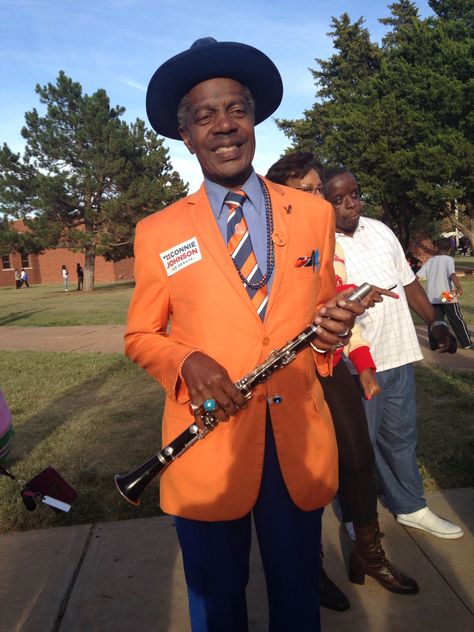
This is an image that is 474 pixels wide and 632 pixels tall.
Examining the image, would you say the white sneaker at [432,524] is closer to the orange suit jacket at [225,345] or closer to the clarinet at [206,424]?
the orange suit jacket at [225,345]

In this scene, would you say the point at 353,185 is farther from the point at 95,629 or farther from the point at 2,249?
the point at 2,249

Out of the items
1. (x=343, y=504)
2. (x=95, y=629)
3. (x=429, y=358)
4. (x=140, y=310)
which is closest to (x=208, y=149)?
(x=140, y=310)

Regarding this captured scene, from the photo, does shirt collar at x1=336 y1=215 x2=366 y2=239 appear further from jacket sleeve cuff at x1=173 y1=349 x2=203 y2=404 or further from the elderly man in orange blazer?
jacket sleeve cuff at x1=173 y1=349 x2=203 y2=404

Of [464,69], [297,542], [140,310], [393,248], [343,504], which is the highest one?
[464,69]

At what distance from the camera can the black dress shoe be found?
2938 millimetres

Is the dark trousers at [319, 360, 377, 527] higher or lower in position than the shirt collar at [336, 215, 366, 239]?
lower

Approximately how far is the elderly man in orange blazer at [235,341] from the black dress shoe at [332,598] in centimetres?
98

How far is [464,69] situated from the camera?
27.4 meters

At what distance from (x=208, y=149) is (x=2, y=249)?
109 ft

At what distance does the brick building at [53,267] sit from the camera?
52.6 meters

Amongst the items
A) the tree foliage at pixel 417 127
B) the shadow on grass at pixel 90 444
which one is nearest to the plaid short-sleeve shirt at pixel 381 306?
the shadow on grass at pixel 90 444

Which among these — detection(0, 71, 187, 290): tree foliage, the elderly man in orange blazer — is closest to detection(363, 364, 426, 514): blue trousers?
the elderly man in orange blazer

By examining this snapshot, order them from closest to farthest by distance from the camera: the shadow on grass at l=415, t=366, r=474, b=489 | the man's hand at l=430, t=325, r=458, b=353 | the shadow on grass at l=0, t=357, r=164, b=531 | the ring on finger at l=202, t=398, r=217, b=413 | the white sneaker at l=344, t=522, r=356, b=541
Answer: the ring on finger at l=202, t=398, r=217, b=413 < the man's hand at l=430, t=325, r=458, b=353 < the white sneaker at l=344, t=522, r=356, b=541 < the shadow on grass at l=0, t=357, r=164, b=531 < the shadow on grass at l=415, t=366, r=474, b=489

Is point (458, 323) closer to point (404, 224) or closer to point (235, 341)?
point (235, 341)
